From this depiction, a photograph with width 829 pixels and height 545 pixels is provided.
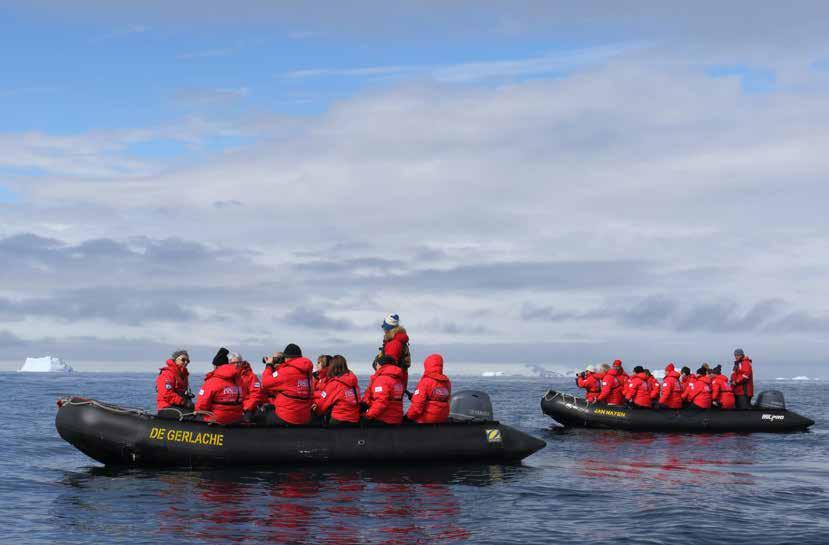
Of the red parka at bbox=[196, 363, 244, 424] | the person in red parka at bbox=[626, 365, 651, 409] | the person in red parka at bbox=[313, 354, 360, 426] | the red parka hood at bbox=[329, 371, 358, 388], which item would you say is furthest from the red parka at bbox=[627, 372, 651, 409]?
the red parka at bbox=[196, 363, 244, 424]

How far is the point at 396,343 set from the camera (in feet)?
63.0

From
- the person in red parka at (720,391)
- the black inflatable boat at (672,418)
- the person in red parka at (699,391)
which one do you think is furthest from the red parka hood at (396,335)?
the person in red parka at (720,391)

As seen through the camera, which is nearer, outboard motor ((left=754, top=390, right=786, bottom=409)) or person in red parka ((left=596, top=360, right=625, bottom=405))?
person in red parka ((left=596, top=360, right=625, bottom=405))

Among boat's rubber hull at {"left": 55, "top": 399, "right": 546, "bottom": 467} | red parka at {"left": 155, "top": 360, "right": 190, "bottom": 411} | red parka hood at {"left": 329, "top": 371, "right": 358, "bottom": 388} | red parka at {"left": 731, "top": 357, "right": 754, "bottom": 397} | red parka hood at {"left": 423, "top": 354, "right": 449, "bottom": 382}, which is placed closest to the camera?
boat's rubber hull at {"left": 55, "top": 399, "right": 546, "bottom": 467}

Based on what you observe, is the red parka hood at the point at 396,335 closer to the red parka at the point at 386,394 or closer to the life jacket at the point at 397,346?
the life jacket at the point at 397,346

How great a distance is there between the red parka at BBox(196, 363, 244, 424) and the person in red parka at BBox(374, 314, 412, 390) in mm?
2811

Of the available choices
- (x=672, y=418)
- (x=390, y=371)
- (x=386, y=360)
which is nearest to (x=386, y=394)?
(x=390, y=371)

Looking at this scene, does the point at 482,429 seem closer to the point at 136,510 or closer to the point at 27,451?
the point at 136,510

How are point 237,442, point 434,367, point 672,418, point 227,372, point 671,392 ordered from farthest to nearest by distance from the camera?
point 671,392 → point 672,418 → point 434,367 → point 227,372 → point 237,442

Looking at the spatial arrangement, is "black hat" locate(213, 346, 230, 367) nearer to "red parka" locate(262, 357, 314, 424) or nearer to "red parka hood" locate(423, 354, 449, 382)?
"red parka" locate(262, 357, 314, 424)

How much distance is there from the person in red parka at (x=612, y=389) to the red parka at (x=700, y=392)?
2093 mm

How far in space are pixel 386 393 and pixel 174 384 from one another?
4268mm

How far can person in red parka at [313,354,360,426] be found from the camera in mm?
18141

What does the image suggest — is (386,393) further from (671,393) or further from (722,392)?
(722,392)
